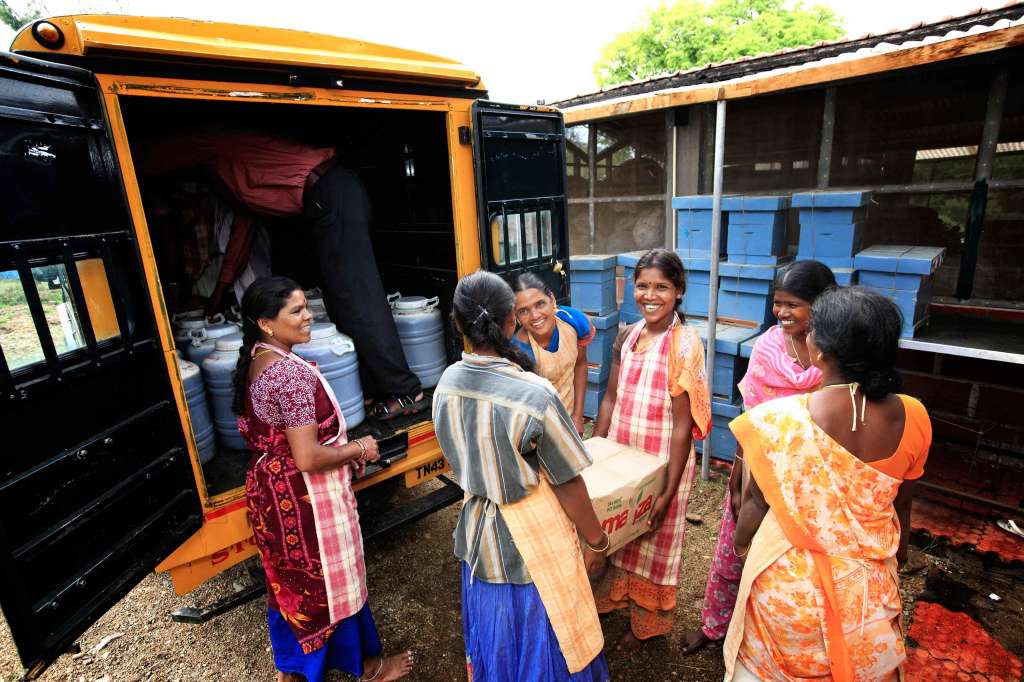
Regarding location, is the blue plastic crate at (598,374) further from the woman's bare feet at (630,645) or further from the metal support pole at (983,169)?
the metal support pole at (983,169)

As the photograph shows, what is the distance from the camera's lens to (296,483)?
2121 mm

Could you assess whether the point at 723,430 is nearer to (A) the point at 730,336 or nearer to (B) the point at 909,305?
(A) the point at 730,336

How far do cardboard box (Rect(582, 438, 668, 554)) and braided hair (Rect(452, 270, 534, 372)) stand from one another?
2.21 ft

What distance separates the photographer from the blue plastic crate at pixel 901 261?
323 centimetres

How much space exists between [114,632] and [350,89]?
3184mm

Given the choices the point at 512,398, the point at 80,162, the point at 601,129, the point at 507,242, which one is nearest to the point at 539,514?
the point at 512,398

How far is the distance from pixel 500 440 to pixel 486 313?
0.37 m

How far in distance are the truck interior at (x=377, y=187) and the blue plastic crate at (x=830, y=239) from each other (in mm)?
2511

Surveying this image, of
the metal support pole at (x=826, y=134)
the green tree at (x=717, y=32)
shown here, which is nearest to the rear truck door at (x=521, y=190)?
the metal support pole at (x=826, y=134)

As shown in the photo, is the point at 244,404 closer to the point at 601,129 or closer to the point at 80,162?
the point at 80,162

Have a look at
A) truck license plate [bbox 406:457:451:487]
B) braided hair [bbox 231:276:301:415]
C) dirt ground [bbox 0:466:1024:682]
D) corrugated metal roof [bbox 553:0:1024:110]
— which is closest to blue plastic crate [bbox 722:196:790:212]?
corrugated metal roof [bbox 553:0:1024:110]

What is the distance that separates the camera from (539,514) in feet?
5.22

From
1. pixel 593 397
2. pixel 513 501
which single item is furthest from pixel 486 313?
pixel 593 397

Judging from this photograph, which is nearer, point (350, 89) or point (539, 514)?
point (539, 514)
